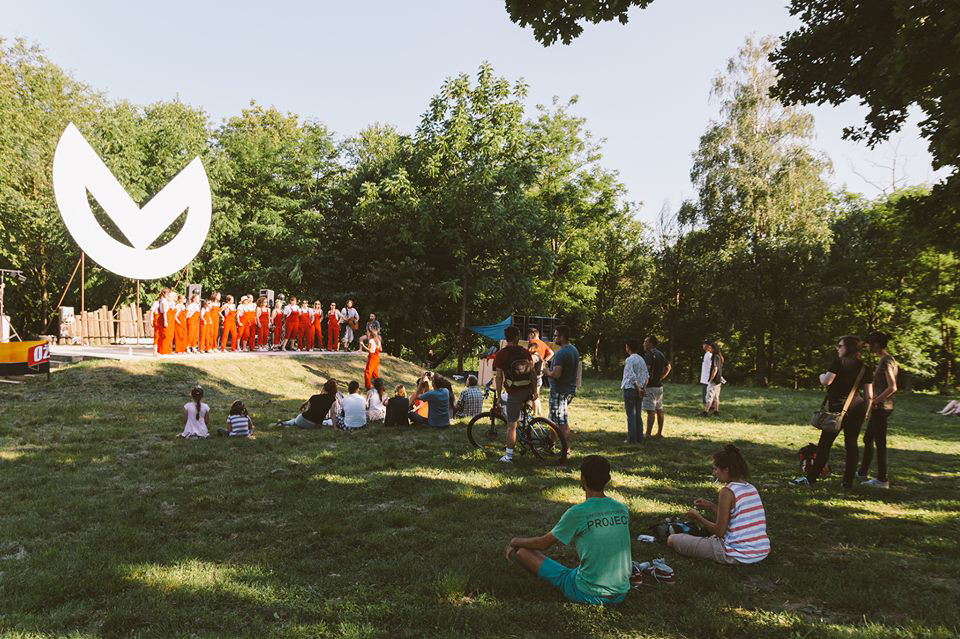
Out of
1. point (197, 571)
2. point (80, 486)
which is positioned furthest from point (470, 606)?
point (80, 486)

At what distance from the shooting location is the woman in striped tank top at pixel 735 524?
520cm

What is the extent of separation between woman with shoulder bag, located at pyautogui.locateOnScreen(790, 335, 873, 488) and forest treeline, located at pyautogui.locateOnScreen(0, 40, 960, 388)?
23.4 m

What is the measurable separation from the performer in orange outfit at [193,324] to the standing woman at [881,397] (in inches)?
766

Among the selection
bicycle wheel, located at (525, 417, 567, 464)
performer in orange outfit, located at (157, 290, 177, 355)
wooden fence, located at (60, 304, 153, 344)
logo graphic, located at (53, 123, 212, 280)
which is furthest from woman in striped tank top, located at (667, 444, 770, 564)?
wooden fence, located at (60, 304, 153, 344)

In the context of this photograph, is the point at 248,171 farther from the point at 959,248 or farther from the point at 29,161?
the point at 959,248

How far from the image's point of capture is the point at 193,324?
67.0 feet

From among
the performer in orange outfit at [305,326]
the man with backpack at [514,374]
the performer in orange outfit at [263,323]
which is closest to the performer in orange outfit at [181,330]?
the performer in orange outfit at [263,323]

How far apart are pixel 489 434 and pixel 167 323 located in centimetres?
1350

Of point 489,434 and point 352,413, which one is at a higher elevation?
point 352,413

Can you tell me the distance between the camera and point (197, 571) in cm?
480

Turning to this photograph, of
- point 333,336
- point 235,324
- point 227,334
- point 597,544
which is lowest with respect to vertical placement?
point 597,544

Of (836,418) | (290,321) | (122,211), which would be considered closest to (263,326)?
(290,321)

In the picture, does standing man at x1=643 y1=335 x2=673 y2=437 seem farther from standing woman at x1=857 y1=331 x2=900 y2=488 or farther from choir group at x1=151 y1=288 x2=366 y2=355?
choir group at x1=151 y1=288 x2=366 y2=355

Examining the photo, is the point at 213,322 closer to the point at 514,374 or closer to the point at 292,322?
the point at 292,322
